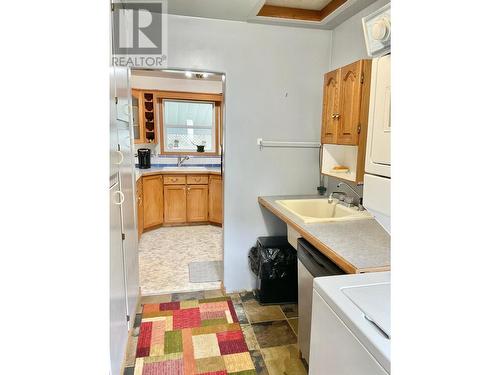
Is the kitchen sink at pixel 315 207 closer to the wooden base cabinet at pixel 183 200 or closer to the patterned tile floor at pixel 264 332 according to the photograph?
the patterned tile floor at pixel 264 332

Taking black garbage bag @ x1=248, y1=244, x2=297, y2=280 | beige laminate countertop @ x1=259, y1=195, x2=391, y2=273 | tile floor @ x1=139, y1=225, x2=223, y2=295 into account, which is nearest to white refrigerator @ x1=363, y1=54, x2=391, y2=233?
beige laminate countertop @ x1=259, y1=195, x2=391, y2=273

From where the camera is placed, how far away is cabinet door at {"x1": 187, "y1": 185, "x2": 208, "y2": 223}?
4812 millimetres

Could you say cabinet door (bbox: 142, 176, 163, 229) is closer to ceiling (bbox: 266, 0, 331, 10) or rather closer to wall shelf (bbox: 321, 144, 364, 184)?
wall shelf (bbox: 321, 144, 364, 184)

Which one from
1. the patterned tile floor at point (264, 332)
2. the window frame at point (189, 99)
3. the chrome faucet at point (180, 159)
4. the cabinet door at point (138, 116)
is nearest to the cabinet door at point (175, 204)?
the chrome faucet at point (180, 159)

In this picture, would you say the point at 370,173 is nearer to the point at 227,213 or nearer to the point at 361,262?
the point at 361,262

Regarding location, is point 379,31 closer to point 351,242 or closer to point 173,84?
point 351,242

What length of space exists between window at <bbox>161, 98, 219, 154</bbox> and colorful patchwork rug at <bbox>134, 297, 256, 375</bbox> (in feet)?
10.7

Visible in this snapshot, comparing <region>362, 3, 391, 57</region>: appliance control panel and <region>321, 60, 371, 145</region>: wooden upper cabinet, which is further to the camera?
<region>321, 60, 371, 145</region>: wooden upper cabinet

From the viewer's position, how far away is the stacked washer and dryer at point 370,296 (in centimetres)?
86

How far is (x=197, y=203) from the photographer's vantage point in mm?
4879

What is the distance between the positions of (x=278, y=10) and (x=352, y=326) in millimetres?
2396
